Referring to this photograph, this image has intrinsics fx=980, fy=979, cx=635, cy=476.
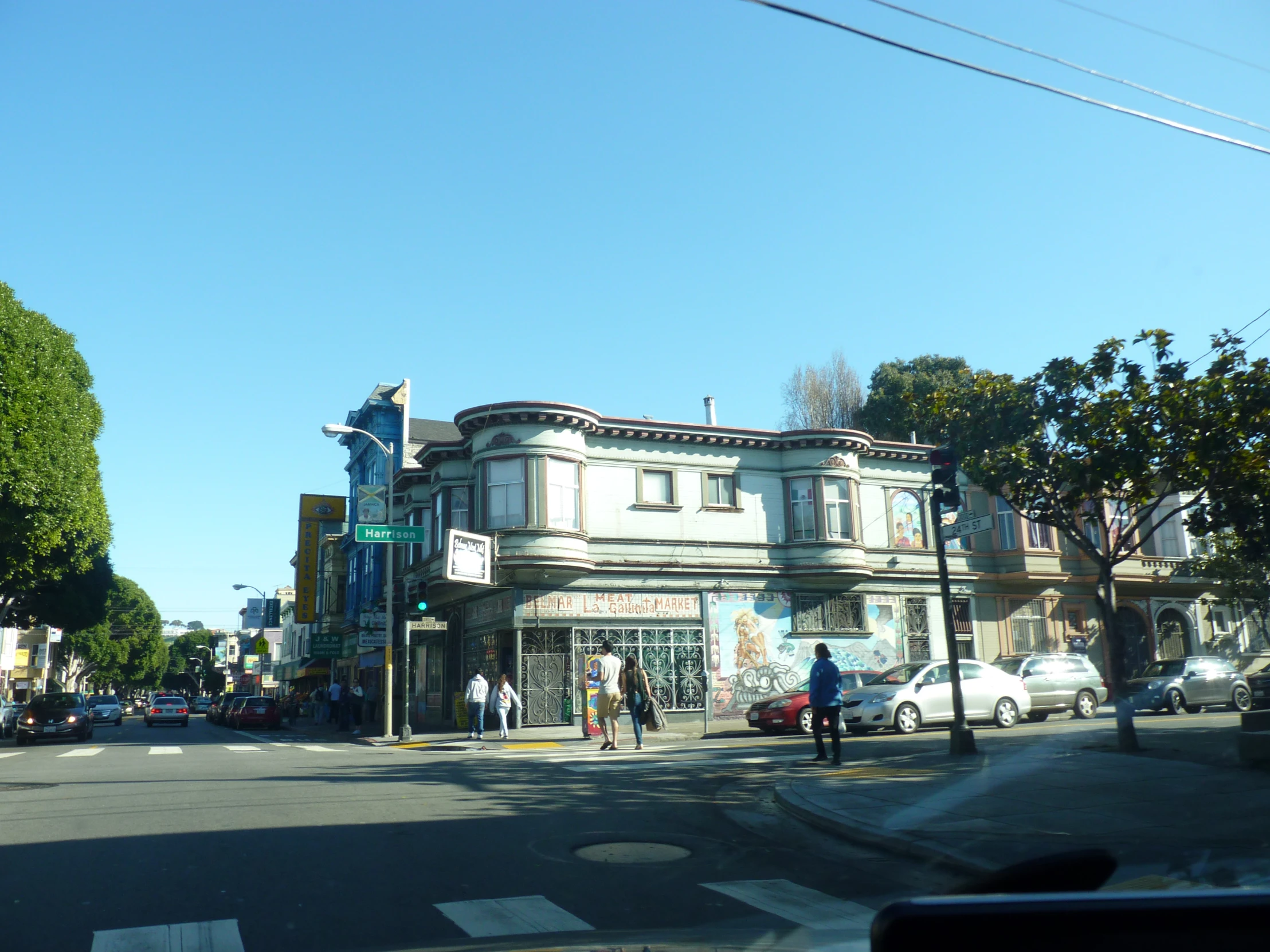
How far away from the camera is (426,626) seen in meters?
25.2

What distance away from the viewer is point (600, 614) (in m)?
28.4

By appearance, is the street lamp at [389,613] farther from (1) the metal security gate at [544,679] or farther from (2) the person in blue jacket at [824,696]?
(2) the person in blue jacket at [824,696]

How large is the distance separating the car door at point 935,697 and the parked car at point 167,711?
110 ft

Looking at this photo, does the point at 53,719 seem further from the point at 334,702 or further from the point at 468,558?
the point at 468,558

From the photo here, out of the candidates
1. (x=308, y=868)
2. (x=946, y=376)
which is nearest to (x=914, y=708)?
(x=308, y=868)

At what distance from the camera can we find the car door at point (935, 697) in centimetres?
1994

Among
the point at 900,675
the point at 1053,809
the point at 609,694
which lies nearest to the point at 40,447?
the point at 609,694

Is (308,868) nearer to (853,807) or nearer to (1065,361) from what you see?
(853,807)

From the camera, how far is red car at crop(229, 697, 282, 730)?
37.9 m

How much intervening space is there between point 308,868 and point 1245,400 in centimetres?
1475

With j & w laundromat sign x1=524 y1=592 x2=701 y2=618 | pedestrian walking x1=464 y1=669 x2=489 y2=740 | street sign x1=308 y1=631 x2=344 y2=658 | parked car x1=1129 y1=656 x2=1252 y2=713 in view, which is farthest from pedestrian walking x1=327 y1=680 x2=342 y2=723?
parked car x1=1129 y1=656 x2=1252 y2=713

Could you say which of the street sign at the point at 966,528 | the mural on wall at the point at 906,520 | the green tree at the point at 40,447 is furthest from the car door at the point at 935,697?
the green tree at the point at 40,447

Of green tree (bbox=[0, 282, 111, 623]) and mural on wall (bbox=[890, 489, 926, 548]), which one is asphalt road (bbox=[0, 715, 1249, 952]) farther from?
mural on wall (bbox=[890, 489, 926, 548])

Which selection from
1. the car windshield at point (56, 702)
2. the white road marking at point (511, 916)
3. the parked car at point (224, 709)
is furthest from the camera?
the parked car at point (224, 709)
